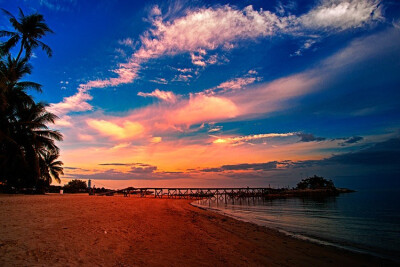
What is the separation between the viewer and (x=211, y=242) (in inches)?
338

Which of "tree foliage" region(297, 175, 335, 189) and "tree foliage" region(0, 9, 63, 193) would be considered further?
"tree foliage" region(297, 175, 335, 189)

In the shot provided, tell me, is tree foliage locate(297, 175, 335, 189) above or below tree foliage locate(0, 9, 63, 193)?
below

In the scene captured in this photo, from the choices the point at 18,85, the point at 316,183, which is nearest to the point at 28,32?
the point at 18,85

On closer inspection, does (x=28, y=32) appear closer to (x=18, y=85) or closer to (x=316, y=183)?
(x=18, y=85)

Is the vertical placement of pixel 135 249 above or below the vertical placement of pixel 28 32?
below

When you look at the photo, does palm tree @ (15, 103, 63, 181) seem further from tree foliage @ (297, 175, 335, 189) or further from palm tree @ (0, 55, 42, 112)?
Answer: tree foliage @ (297, 175, 335, 189)

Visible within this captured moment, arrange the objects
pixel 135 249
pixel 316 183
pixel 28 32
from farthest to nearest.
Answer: pixel 316 183 → pixel 28 32 → pixel 135 249

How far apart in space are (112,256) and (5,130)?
→ 2493 centimetres

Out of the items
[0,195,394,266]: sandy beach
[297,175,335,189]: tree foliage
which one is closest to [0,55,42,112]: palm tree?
[0,195,394,266]: sandy beach

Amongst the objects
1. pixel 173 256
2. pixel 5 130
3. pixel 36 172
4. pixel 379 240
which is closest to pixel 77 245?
pixel 173 256

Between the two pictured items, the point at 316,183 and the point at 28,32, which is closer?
the point at 28,32

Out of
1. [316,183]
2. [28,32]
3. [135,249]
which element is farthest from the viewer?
[316,183]

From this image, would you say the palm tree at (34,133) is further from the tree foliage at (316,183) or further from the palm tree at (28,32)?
the tree foliage at (316,183)

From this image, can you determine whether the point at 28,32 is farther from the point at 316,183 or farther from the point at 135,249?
the point at 316,183
